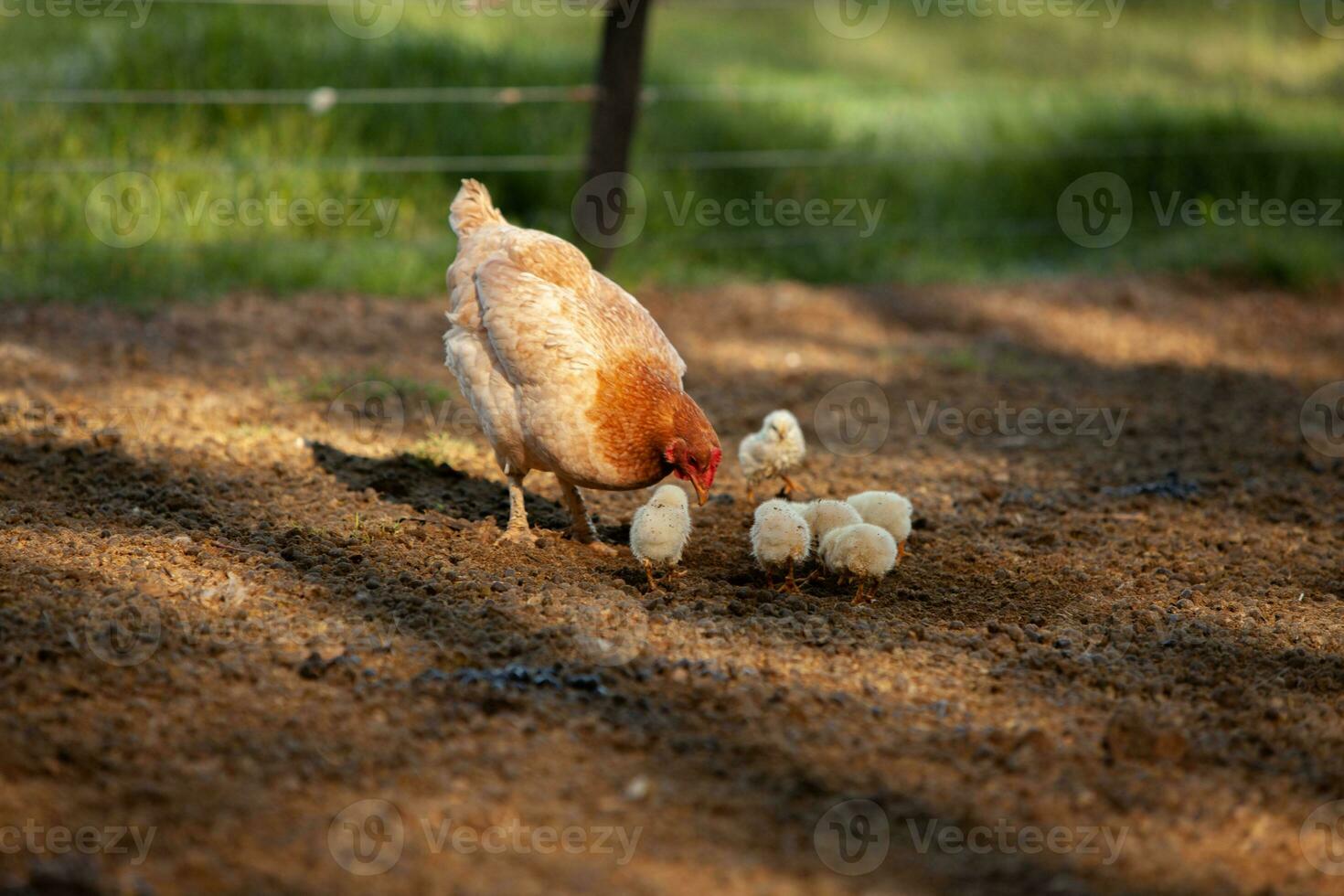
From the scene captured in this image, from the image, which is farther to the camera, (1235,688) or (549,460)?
(549,460)

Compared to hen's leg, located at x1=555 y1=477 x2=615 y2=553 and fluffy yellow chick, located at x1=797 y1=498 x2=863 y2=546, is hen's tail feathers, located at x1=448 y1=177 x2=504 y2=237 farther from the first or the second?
fluffy yellow chick, located at x1=797 y1=498 x2=863 y2=546

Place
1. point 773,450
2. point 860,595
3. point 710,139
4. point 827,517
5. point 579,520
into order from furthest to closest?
point 710,139 < point 773,450 < point 579,520 < point 827,517 < point 860,595

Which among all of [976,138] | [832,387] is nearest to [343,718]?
[832,387]

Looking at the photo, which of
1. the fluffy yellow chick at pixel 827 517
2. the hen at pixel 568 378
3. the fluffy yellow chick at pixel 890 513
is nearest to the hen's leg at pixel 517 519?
→ the hen at pixel 568 378

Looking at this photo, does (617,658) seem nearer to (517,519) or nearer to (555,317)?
(517,519)

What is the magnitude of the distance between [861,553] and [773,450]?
105cm

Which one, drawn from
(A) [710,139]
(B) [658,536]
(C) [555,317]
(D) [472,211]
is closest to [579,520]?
(B) [658,536]

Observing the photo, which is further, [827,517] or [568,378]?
[827,517]

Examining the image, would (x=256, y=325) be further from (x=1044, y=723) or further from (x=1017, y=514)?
(x=1044, y=723)

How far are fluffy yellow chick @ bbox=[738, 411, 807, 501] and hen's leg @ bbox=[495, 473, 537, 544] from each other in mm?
1023

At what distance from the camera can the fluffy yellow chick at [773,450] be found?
4.99m

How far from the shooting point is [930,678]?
3525mm

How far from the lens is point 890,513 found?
445cm

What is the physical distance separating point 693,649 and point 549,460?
89 centimetres
